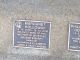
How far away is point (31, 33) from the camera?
21.9 feet

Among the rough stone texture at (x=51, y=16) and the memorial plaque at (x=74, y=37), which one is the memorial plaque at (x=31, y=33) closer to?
the rough stone texture at (x=51, y=16)

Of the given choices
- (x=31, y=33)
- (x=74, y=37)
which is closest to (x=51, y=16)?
(x=31, y=33)

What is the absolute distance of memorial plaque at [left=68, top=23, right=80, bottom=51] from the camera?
21.5ft

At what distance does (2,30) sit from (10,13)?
1.59 ft

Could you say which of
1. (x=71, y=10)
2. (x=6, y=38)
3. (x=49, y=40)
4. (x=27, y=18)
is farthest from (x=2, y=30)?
(x=71, y=10)

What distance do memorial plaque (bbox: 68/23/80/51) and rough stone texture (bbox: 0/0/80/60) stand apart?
102 millimetres

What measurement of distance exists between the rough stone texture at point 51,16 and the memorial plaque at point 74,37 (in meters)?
0.10

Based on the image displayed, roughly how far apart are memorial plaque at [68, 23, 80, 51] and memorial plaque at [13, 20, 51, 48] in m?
0.56

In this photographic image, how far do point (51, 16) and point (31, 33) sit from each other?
2.19ft

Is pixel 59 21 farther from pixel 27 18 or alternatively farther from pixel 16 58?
pixel 16 58

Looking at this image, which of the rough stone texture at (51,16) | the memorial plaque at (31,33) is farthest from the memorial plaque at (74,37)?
the memorial plaque at (31,33)

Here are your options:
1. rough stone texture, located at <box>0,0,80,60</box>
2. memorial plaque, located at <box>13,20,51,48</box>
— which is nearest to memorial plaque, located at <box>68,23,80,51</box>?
rough stone texture, located at <box>0,0,80,60</box>

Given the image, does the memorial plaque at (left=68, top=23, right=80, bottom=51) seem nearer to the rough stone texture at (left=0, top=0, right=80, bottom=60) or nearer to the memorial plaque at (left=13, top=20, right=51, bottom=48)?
the rough stone texture at (left=0, top=0, right=80, bottom=60)

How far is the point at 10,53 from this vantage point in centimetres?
675
